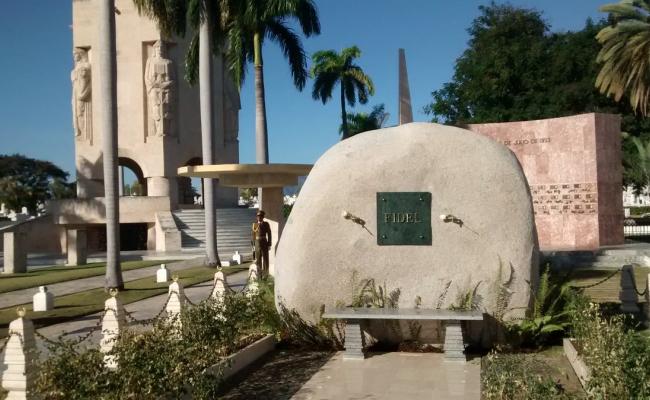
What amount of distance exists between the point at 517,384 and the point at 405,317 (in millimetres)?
2332

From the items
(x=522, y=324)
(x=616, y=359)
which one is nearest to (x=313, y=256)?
(x=522, y=324)

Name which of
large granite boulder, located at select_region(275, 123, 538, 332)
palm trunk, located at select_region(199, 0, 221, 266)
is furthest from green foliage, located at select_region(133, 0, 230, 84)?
large granite boulder, located at select_region(275, 123, 538, 332)

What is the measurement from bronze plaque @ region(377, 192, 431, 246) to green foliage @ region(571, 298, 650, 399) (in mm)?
2560

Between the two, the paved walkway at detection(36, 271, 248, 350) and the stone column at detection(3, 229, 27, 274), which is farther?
the stone column at detection(3, 229, 27, 274)

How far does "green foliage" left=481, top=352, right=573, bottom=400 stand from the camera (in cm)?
511

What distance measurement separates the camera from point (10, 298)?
1602 centimetres

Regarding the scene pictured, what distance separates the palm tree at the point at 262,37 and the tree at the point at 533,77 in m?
11.9

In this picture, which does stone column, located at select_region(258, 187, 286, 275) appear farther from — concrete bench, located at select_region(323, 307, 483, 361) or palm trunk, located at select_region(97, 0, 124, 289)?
concrete bench, located at select_region(323, 307, 483, 361)

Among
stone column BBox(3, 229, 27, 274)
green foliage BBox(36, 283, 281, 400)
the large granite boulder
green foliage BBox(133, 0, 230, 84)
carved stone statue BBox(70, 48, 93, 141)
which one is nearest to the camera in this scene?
green foliage BBox(36, 283, 281, 400)

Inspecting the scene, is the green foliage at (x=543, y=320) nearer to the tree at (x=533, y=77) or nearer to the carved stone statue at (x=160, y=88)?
the tree at (x=533, y=77)

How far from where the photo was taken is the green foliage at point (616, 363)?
196 inches

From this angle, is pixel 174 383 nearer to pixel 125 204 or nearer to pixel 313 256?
pixel 313 256

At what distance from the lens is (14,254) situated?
74.8 feet

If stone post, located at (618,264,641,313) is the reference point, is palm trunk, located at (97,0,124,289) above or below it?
above
